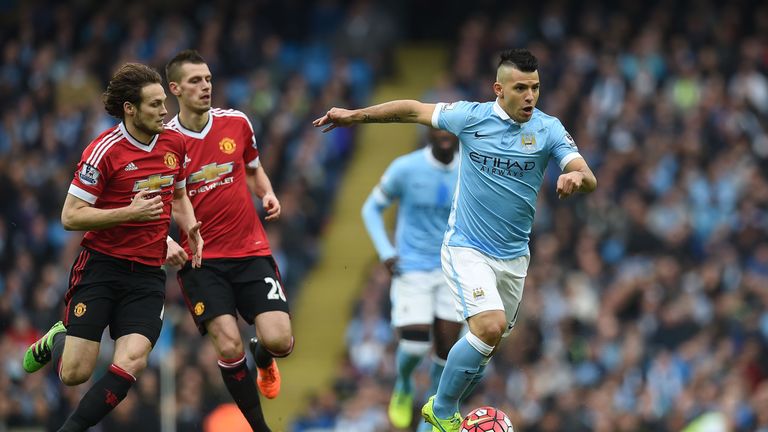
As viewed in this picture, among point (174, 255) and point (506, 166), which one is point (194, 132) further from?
point (506, 166)

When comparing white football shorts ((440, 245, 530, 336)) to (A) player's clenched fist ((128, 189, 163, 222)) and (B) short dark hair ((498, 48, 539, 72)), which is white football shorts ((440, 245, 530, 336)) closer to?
(B) short dark hair ((498, 48, 539, 72))

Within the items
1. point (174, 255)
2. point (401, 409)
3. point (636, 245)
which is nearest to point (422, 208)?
point (401, 409)

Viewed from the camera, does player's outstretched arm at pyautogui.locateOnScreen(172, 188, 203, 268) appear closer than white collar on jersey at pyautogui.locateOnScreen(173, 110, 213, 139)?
Yes

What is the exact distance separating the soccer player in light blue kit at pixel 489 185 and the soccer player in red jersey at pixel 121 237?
50.5 inches

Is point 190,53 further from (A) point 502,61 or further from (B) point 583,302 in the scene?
(B) point 583,302

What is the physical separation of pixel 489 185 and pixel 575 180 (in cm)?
101

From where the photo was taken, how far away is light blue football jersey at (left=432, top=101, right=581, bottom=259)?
10016mm

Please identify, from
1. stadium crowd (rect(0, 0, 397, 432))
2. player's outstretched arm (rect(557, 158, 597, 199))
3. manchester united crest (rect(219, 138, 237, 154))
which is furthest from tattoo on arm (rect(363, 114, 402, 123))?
stadium crowd (rect(0, 0, 397, 432))

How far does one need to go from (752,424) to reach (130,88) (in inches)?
365

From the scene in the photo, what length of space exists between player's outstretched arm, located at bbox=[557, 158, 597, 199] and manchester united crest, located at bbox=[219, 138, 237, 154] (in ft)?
9.17

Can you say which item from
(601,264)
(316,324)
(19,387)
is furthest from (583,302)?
(19,387)

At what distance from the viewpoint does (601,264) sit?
63.5 feet

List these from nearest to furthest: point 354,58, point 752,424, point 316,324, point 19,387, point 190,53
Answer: point 190,53
point 752,424
point 19,387
point 316,324
point 354,58

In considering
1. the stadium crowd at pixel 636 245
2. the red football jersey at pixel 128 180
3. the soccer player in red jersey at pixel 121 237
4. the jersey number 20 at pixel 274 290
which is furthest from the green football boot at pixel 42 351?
the stadium crowd at pixel 636 245
